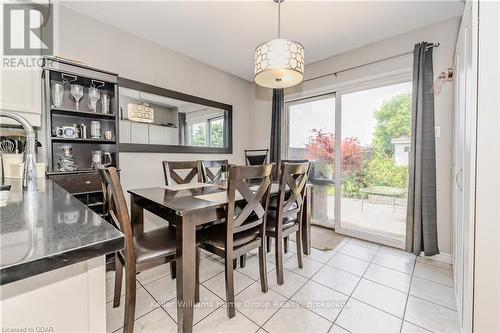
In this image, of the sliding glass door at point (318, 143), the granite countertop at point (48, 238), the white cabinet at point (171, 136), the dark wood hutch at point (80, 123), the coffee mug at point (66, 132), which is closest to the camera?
the granite countertop at point (48, 238)

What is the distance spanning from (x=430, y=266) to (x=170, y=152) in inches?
130

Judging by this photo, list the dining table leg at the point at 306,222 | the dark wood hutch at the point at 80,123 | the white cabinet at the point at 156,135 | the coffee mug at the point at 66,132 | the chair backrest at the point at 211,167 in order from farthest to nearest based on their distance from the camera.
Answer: the white cabinet at the point at 156,135 → the chair backrest at the point at 211,167 → the dining table leg at the point at 306,222 → the coffee mug at the point at 66,132 → the dark wood hutch at the point at 80,123

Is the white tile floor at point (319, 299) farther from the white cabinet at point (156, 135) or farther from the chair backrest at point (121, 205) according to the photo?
the white cabinet at point (156, 135)

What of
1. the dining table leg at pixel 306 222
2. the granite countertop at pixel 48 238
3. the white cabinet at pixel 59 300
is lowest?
the dining table leg at pixel 306 222

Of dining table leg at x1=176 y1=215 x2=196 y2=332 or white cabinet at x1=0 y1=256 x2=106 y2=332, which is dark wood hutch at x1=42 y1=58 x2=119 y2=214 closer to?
dining table leg at x1=176 y1=215 x2=196 y2=332

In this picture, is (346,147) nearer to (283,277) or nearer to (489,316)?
(283,277)

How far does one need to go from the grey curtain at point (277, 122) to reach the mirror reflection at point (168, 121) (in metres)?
0.81

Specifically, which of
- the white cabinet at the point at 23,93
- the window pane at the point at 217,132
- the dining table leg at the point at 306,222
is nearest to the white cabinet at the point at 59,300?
the white cabinet at the point at 23,93

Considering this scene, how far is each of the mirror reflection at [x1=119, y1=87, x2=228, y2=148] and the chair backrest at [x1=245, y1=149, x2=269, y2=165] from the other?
1.50 feet

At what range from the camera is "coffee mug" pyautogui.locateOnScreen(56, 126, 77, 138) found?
202 cm

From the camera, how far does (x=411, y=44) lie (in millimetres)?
2521

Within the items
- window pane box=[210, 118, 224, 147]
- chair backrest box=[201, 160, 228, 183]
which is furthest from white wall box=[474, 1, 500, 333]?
window pane box=[210, 118, 224, 147]

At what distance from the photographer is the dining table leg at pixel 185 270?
129cm

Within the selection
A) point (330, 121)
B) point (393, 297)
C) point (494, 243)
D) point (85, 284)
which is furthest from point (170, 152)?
point (494, 243)
